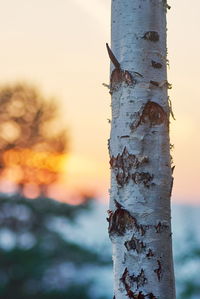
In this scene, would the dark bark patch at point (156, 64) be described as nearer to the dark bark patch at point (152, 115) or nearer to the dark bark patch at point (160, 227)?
the dark bark patch at point (152, 115)

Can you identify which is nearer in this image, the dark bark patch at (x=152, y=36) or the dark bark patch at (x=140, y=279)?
the dark bark patch at (x=140, y=279)

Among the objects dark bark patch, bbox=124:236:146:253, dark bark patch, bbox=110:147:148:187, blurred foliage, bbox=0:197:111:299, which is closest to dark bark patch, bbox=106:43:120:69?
Result: dark bark patch, bbox=110:147:148:187

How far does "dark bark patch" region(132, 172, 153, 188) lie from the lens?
199 centimetres

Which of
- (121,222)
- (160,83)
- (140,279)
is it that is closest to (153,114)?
(160,83)

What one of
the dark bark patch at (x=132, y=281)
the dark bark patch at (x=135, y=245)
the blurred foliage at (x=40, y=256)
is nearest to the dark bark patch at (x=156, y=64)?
the dark bark patch at (x=135, y=245)

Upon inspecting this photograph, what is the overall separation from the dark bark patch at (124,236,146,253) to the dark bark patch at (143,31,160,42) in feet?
2.54

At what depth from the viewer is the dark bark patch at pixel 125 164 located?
6.57 feet

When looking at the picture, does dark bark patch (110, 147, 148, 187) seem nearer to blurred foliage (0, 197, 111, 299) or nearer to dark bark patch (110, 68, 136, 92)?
dark bark patch (110, 68, 136, 92)

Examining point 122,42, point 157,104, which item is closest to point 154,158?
point 157,104

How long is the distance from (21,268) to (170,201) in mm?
8857

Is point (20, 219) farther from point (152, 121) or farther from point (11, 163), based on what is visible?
point (152, 121)

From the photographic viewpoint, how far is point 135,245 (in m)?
1.97

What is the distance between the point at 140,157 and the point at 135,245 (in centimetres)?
33

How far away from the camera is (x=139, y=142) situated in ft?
6.63
